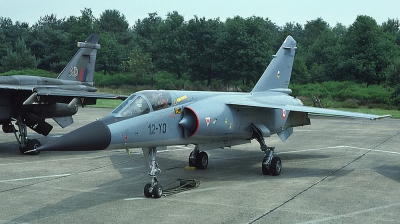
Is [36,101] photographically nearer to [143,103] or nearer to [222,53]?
[143,103]

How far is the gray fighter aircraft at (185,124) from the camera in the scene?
1012 centimetres

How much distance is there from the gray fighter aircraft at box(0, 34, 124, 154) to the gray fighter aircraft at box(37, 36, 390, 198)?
431 cm

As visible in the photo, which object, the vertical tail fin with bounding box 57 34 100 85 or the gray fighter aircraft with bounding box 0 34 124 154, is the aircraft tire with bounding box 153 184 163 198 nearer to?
the gray fighter aircraft with bounding box 0 34 124 154

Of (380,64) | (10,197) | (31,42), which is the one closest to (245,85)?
(380,64)

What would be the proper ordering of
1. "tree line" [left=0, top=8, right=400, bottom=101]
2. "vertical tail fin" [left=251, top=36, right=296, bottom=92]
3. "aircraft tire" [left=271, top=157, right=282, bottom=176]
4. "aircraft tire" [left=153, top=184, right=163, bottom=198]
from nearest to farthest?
"aircraft tire" [left=153, top=184, right=163, bottom=198]
"aircraft tire" [left=271, top=157, right=282, bottom=176]
"vertical tail fin" [left=251, top=36, right=296, bottom=92]
"tree line" [left=0, top=8, right=400, bottom=101]

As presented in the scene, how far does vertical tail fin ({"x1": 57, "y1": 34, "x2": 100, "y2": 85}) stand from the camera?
2075 centimetres

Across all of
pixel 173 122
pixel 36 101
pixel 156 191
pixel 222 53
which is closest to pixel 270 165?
pixel 173 122

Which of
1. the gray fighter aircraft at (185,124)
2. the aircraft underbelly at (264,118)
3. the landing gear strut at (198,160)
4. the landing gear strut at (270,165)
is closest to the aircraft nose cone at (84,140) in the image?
the gray fighter aircraft at (185,124)

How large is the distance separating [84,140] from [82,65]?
12.2 metres

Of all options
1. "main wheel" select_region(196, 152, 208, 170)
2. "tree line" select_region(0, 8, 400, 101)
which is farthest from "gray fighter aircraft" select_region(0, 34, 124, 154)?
"tree line" select_region(0, 8, 400, 101)

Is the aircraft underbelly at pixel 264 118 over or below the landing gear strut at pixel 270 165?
over

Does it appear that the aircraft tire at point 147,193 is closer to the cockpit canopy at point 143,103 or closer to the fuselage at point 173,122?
the fuselage at point 173,122

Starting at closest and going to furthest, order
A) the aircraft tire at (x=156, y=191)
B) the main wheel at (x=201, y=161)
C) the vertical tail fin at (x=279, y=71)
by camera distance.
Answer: the aircraft tire at (x=156, y=191)
the main wheel at (x=201, y=161)
the vertical tail fin at (x=279, y=71)

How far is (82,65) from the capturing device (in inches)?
832
